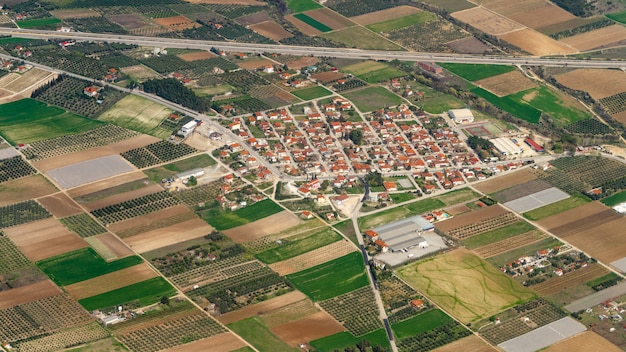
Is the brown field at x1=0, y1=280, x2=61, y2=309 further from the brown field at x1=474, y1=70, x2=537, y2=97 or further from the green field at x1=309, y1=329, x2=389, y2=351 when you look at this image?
the brown field at x1=474, y1=70, x2=537, y2=97

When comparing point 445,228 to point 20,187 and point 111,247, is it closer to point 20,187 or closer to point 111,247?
point 111,247

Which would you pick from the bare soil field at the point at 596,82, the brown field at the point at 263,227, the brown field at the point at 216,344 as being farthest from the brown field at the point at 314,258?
A: the bare soil field at the point at 596,82

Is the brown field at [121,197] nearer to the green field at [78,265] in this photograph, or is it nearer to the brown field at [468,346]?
the green field at [78,265]

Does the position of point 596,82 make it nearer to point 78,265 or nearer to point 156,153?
point 156,153

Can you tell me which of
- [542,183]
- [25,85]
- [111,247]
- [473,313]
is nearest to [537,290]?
[473,313]

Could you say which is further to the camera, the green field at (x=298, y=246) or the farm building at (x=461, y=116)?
the farm building at (x=461, y=116)

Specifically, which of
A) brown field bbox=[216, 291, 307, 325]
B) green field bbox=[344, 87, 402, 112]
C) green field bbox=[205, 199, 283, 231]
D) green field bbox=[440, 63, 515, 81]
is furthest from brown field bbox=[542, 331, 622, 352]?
green field bbox=[440, 63, 515, 81]
